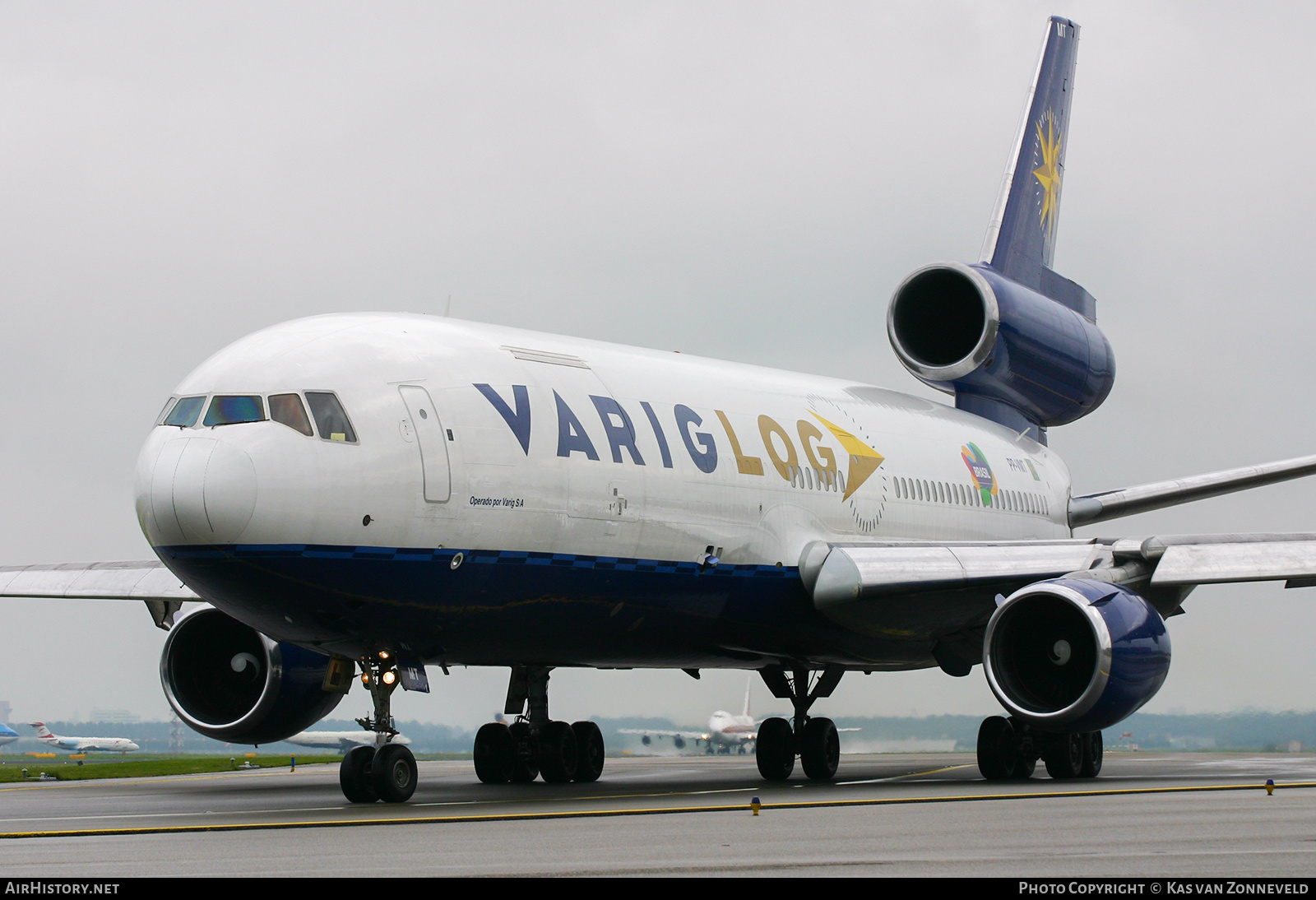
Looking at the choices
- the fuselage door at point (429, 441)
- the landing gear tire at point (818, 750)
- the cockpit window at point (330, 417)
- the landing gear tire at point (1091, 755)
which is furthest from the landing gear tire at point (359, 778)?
the landing gear tire at point (1091, 755)

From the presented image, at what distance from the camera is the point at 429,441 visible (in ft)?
41.0

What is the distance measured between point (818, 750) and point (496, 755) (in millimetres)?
3923

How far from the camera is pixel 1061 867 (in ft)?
24.2

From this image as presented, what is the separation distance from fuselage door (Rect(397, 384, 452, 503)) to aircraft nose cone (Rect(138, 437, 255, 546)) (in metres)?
1.42

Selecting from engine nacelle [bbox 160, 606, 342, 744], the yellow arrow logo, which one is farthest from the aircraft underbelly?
engine nacelle [bbox 160, 606, 342, 744]

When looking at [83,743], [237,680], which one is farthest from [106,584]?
[83,743]

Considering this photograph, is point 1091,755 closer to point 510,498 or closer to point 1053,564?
point 1053,564

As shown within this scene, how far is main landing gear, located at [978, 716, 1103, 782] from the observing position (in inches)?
682

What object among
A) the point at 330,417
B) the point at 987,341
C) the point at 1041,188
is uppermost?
the point at 1041,188

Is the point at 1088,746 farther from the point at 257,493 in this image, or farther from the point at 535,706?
the point at 257,493

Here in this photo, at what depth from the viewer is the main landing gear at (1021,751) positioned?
17.3 metres

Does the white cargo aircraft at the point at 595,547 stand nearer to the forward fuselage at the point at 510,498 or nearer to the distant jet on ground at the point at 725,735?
the forward fuselage at the point at 510,498
